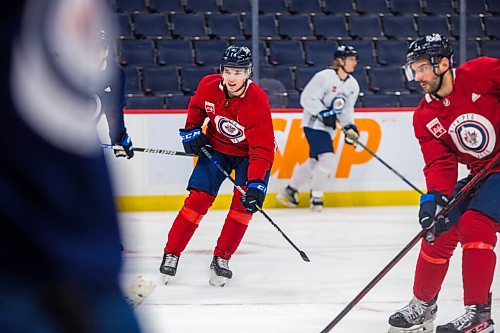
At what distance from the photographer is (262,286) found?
4.35 meters

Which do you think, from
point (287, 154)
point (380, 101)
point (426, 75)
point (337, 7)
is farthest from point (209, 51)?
point (426, 75)

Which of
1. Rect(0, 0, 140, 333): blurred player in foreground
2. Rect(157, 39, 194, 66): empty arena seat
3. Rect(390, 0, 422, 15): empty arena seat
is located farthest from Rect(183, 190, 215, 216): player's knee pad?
Rect(390, 0, 422, 15): empty arena seat

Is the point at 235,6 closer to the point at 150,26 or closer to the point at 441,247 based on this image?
the point at 150,26

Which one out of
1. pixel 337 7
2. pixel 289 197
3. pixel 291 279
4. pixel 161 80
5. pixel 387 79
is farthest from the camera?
pixel 337 7

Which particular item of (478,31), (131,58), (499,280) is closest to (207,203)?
(499,280)

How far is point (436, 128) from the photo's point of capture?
314 cm

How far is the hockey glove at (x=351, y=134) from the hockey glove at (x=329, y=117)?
103 mm

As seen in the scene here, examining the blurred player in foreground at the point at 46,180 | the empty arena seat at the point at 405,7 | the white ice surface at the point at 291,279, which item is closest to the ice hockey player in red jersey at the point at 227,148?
the white ice surface at the point at 291,279

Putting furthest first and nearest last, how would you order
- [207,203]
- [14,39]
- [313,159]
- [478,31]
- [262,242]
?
[478,31] → [313,159] → [262,242] → [207,203] → [14,39]

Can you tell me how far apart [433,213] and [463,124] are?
0.97 feet

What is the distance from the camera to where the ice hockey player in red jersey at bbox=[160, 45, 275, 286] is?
4164 millimetres

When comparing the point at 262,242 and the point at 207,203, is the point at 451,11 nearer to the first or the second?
the point at 262,242

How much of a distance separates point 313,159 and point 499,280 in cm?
322

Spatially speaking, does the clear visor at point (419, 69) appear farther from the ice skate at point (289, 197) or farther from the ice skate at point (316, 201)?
the ice skate at point (289, 197)
